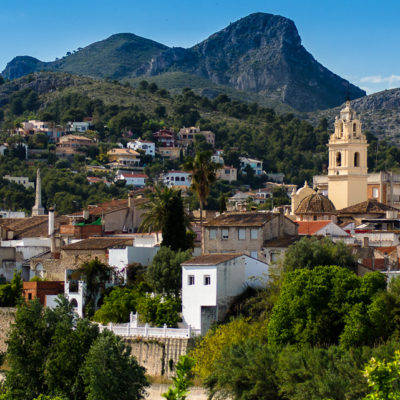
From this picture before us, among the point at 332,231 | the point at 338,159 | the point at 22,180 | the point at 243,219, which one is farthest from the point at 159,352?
the point at 22,180

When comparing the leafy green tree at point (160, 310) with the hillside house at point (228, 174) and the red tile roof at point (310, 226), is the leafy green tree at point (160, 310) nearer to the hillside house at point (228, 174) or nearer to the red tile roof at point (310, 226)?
the red tile roof at point (310, 226)

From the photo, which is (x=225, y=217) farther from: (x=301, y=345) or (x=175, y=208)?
(x=301, y=345)

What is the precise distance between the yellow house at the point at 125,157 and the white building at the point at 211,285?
417 ft

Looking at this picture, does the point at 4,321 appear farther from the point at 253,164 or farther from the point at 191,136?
the point at 191,136

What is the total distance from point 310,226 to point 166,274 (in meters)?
12.7

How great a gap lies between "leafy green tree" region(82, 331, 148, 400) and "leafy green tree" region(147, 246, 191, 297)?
26.8 ft

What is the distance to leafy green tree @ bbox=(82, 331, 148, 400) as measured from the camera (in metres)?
45.2

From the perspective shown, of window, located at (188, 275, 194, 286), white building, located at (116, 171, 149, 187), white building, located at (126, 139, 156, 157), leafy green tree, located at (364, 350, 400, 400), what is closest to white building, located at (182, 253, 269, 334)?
window, located at (188, 275, 194, 286)

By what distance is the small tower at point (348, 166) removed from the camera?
85500 mm

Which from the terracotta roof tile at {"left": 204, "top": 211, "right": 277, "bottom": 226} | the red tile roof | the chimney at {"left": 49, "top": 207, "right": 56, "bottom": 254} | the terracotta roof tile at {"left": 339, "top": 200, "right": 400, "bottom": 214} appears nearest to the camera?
the terracotta roof tile at {"left": 204, "top": 211, "right": 277, "bottom": 226}

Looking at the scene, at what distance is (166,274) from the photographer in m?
55.1

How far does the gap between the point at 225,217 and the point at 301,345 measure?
15.4m

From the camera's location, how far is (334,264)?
52.8 m

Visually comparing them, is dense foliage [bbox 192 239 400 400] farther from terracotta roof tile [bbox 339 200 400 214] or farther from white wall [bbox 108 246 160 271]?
terracotta roof tile [bbox 339 200 400 214]
